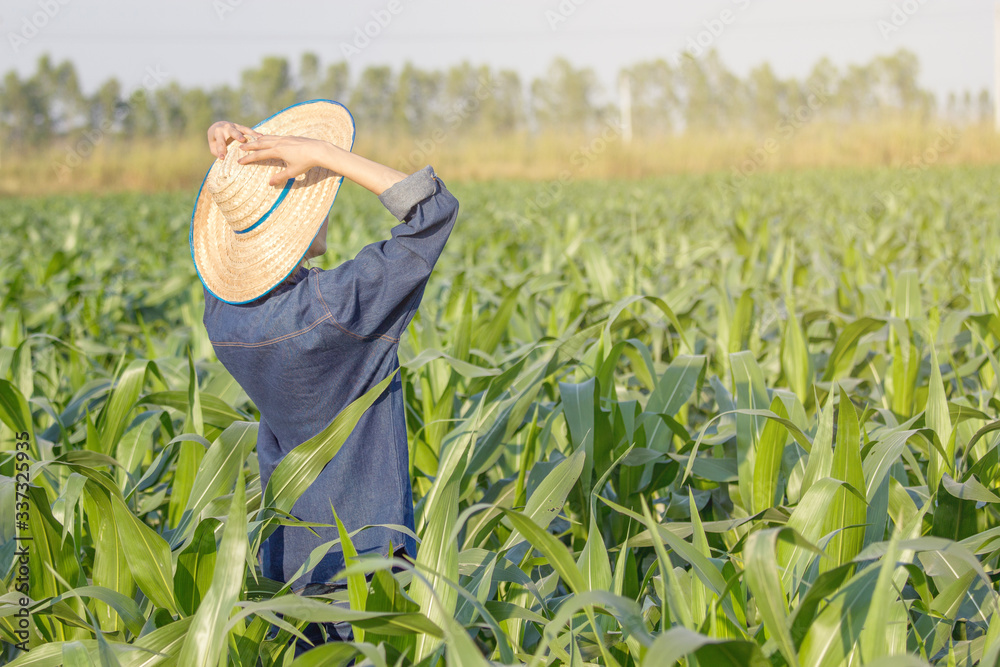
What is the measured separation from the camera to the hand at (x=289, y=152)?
3.42 feet

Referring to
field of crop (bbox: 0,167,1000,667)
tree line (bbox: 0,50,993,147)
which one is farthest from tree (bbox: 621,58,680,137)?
field of crop (bbox: 0,167,1000,667)

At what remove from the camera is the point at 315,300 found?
1.02 m

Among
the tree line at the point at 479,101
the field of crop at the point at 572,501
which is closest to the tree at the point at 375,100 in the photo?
the tree line at the point at 479,101

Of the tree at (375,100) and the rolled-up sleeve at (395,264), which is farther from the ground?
the tree at (375,100)

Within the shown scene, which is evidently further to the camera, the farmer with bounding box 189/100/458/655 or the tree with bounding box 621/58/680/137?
the tree with bounding box 621/58/680/137

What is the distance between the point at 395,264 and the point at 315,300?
0.12 meters

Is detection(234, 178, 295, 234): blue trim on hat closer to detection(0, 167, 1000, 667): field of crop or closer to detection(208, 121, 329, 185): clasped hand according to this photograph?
detection(208, 121, 329, 185): clasped hand

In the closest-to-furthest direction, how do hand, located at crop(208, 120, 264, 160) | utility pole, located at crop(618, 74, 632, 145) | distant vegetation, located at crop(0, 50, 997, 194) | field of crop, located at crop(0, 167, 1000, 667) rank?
field of crop, located at crop(0, 167, 1000, 667) → hand, located at crop(208, 120, 264, 160) → distant vegetation, located at crop(0, 50, 997, 194) → utility pole, located at crop(618, 74, 632, 145)

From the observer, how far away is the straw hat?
1071mm

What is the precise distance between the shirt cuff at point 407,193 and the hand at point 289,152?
0.37 feet

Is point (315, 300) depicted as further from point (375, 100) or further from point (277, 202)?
point (375, 100)

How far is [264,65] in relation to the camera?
44094 millimetres

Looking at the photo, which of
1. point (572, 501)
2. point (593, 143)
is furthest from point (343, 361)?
point (593, 143)

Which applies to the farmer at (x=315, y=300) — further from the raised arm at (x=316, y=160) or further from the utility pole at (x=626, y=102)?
the utility pole at (x=626, y=102)
